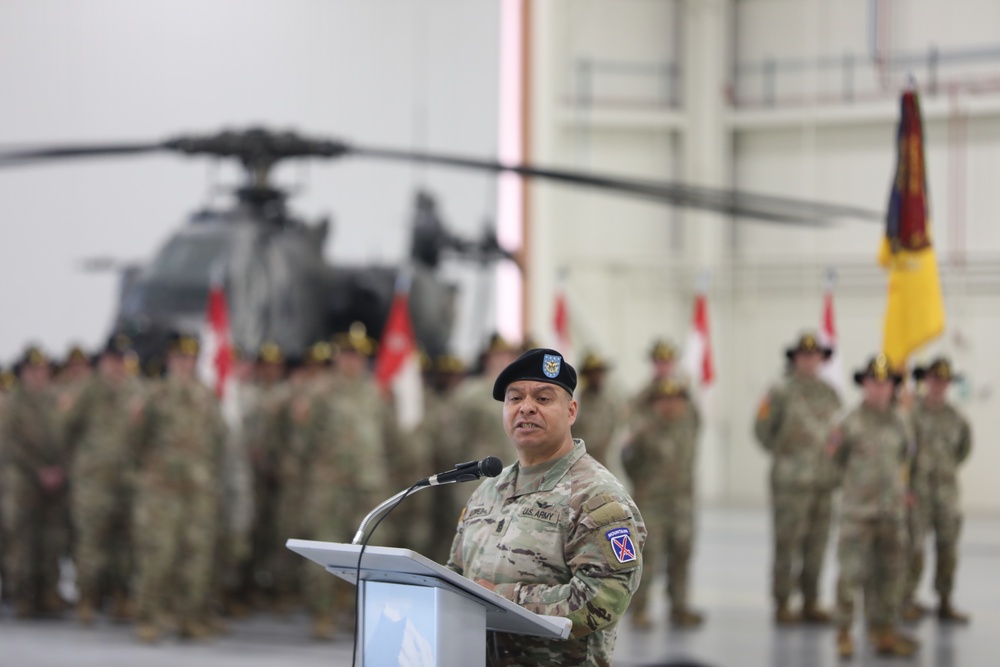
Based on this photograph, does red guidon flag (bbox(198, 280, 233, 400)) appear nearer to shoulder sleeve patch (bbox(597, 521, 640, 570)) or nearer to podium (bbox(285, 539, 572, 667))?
podium (bbox(285, 539, 572, 667))

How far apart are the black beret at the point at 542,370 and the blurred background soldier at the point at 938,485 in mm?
5435

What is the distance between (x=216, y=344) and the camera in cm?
853

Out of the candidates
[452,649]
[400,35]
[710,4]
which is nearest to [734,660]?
[452,649]

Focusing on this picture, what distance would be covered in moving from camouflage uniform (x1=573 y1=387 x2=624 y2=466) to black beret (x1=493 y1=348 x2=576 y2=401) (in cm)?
535

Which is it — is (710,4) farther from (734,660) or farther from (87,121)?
(734,660)

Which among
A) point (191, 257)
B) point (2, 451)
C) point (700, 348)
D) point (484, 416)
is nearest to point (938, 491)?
point (700, 348)

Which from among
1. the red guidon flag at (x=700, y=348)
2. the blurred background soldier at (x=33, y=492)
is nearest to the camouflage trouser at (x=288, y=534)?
the blurred background soldier at (x=33, y=492)

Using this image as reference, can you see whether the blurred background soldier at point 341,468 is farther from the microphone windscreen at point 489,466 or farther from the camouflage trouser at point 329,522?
the microphone windscreen at point 489,466

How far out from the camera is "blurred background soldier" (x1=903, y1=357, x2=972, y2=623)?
788 cm


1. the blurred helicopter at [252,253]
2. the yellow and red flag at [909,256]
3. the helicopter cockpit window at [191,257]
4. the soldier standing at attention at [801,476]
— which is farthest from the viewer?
the helicopter cockpit window at [191,257]

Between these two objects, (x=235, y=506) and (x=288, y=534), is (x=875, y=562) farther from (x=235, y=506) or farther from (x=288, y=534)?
(x=235, y=506)

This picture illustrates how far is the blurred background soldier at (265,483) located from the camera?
818 cm

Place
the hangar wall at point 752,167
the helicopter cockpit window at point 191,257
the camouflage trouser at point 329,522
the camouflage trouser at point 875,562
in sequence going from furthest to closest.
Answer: the hangar wall at point 752,167 < the helicopter cockpit window at point 191,257 < the camouflage trouser at point 329,522 < the camouflage trouser at point 875,562

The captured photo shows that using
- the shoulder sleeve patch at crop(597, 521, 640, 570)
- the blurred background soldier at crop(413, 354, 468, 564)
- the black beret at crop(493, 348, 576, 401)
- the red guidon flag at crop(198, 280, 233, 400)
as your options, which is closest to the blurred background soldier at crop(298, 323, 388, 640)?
the blurred background soldier at crop(413, 354, 468, 564)
